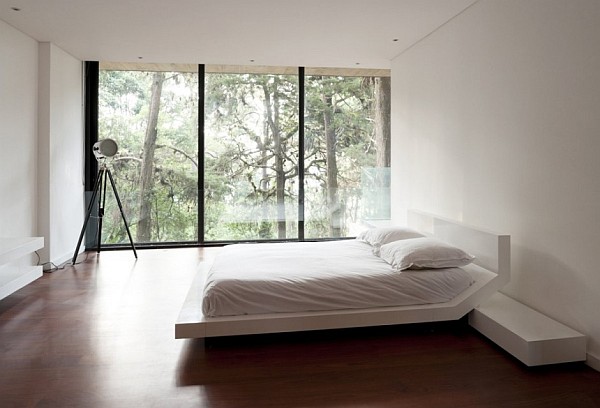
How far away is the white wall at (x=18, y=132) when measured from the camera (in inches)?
161

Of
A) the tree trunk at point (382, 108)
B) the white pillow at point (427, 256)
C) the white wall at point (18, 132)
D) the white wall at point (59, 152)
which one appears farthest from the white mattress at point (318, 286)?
the tree trunk at point (382, 108)

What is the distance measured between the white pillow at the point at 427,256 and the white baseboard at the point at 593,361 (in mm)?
919

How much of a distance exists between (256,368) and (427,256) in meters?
1.43

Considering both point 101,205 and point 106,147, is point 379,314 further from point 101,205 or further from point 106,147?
point 101,205

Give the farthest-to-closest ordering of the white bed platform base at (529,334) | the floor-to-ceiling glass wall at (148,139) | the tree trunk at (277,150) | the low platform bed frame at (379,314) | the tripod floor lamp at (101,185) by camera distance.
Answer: the tree trunk at (277,150)
the floor-to-ceiling glass wall at (148,139)
the tripod floor lamp at (101,185)
the low platform bed frame at (379,314)
the white bed platform base at (529,334)

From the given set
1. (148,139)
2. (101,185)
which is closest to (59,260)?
(101,185)

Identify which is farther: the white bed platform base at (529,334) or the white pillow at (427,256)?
the white pillow at (427,256)

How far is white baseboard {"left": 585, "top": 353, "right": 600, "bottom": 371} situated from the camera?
2.41 metres

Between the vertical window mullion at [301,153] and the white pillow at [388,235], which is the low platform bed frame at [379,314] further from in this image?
the vertical window mullion at [301,153]

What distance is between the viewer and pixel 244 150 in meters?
6.16

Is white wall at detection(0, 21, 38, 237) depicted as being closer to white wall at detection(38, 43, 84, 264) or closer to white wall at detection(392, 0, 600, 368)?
white wall at detection(38, 43, 84, 264)

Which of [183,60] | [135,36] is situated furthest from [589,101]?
[183,60]

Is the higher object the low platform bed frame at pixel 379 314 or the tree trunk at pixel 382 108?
the tree trunk at pixel 382 108

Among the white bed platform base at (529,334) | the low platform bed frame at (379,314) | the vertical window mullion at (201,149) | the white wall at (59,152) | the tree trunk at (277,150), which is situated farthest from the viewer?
the tree trunk at (277,150)
